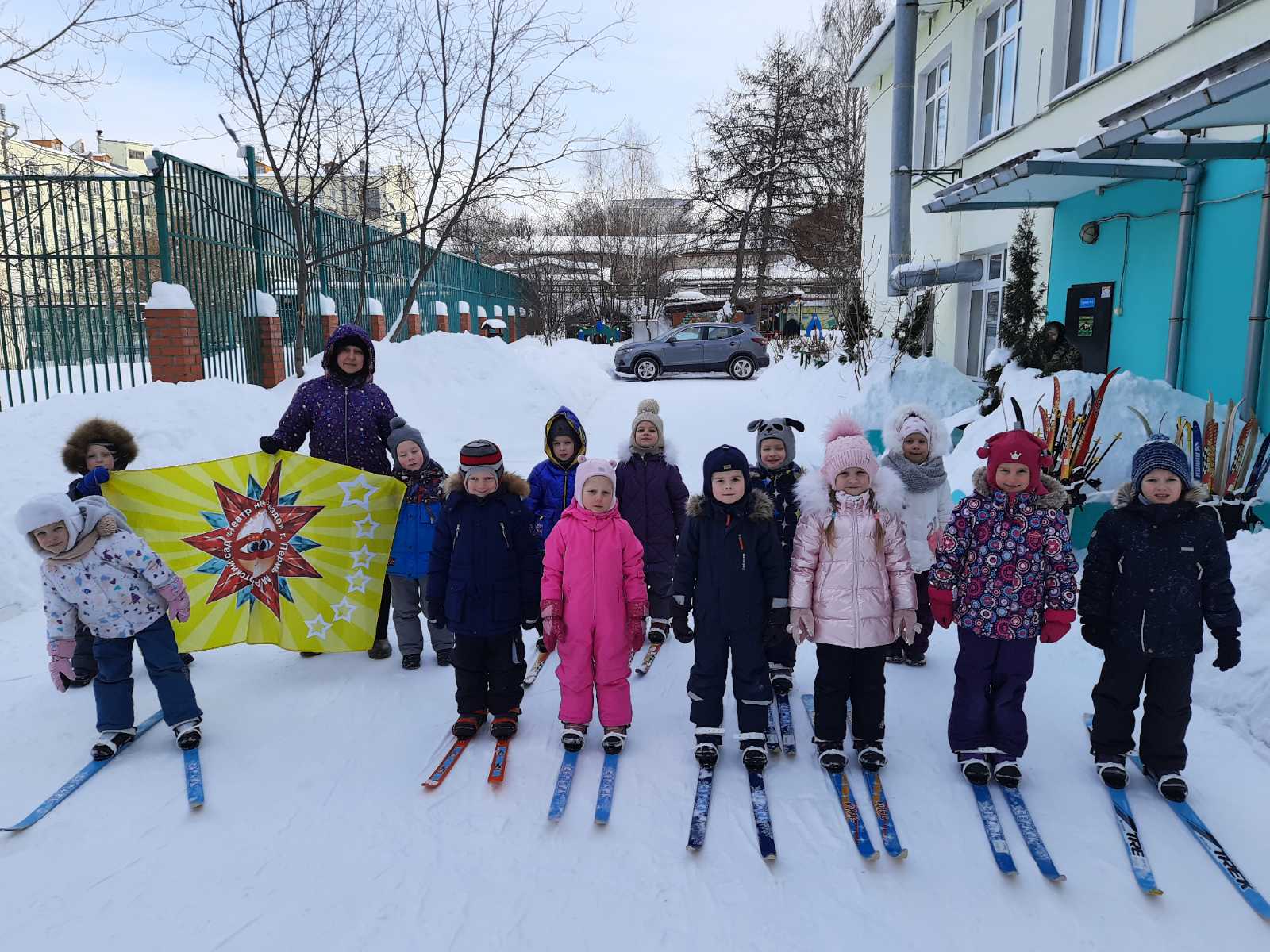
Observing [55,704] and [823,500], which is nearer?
[823,500]

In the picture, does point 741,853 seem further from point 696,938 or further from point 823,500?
point 823,500

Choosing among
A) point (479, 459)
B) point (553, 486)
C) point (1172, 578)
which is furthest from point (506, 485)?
point (1172, 578)

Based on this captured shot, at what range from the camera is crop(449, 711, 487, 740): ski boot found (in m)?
→ 3.50

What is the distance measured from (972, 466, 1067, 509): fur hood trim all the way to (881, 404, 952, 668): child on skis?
0.81 metres

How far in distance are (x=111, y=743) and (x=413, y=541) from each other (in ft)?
5.19

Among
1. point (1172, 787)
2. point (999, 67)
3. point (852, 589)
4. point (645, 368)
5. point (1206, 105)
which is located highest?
point (999, 67)

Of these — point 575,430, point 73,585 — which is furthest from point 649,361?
point 73,585

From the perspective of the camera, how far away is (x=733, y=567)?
3.26 meters

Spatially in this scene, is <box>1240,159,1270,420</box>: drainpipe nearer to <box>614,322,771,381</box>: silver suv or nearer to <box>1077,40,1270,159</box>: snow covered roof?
<box>1077,40,1270,159</box>: snow covered roof

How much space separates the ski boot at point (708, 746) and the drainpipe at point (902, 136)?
11.7 meters

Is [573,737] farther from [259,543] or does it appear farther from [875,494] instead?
[259,543]

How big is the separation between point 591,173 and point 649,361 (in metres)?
18.3

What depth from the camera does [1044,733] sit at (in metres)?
3.55

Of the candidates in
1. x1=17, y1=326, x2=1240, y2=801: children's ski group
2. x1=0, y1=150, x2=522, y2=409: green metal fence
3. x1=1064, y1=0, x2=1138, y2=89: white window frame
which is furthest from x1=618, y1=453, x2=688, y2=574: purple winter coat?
x1=1064, y1=0, x2=1138, y2=89: white window frame
